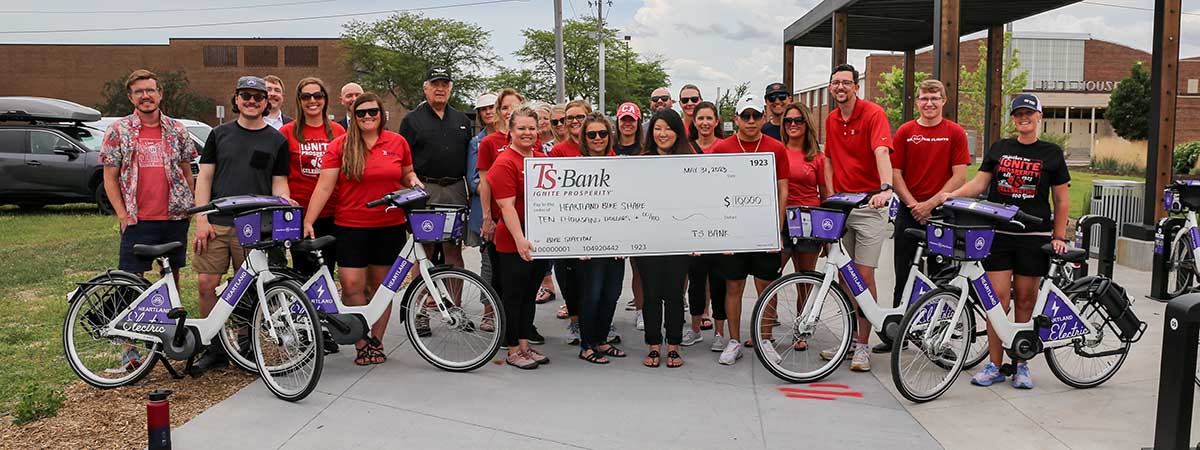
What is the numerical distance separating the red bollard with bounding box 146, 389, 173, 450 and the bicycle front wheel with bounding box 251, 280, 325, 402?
1.41 meters

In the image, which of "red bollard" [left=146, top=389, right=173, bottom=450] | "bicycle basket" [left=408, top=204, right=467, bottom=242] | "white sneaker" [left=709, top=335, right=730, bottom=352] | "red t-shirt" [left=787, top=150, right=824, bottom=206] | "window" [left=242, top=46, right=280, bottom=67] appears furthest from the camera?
"window" [left=242, top=46, right=280, bottom=67]

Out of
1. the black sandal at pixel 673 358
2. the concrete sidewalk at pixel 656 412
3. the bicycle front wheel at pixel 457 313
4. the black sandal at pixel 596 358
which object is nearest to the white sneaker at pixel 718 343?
the concrete sidewalk at pixel 656 412

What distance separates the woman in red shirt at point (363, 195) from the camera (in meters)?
5.95

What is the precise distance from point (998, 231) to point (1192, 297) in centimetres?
171

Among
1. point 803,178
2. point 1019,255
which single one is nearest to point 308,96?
point 803,178

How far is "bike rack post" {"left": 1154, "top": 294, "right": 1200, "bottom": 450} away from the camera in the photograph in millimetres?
3848

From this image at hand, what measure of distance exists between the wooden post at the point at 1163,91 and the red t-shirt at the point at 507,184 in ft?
24.5

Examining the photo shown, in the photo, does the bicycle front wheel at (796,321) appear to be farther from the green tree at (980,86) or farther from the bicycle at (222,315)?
the green tree at (980,86)

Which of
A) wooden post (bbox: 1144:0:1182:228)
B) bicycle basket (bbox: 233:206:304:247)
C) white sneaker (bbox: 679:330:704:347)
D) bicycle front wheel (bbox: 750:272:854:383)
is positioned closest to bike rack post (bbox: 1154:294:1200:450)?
bicycle front wheel (bbox: 750:272:854:383)

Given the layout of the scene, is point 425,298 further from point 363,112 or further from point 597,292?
point 363,112

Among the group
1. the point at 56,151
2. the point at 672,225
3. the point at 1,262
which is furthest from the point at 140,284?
the point at 56,151

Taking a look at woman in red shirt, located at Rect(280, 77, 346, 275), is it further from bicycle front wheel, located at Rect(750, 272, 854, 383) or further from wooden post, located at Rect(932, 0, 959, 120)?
wooden post, located at Rect(932, 0, 959, 120)

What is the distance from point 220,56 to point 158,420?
3284 inches

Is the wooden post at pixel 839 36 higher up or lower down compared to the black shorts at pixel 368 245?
higher up
